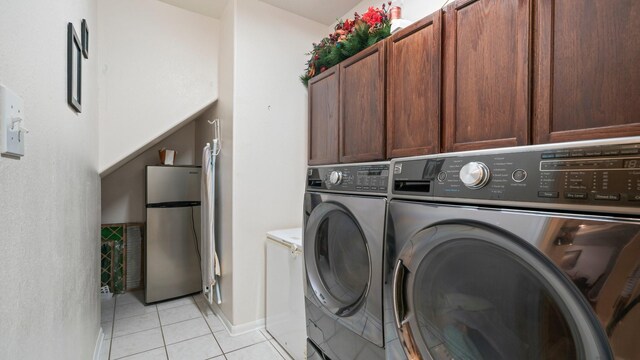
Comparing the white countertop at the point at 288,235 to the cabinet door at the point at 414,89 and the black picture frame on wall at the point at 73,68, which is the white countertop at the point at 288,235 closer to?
the cabinet door at the point at 414,89

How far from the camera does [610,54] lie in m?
0.70

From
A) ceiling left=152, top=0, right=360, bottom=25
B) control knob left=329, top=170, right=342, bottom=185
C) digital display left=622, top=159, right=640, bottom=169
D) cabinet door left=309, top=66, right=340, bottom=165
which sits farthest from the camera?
ceiling left=152, top=0, right=360, bottom=25

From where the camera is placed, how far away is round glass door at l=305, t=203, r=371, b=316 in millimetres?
1289

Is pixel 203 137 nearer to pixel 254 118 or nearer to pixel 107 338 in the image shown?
pixel 254 118

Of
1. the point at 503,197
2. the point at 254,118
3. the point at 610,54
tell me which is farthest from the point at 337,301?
the point at 254,118

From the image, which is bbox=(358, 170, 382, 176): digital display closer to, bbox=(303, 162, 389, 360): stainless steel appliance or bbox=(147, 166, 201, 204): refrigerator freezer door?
bbox=(303, 162, 389, 360): stainless steel appliance

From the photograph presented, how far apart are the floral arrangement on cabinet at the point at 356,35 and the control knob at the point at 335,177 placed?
78 centimetres

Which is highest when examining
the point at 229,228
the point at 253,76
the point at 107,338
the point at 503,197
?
the point at 253,76

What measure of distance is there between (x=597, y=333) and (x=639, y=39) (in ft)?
2.23

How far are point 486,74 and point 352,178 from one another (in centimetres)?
66

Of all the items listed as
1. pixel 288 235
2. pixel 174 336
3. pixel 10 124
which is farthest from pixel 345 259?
pixel 174 336

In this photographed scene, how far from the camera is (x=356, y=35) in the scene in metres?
1.63

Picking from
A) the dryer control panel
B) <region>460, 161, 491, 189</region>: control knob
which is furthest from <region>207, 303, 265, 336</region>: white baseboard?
<region>460, 161, 491, 189</region>: control knob

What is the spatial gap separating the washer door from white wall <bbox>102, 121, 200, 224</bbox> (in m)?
3.35
